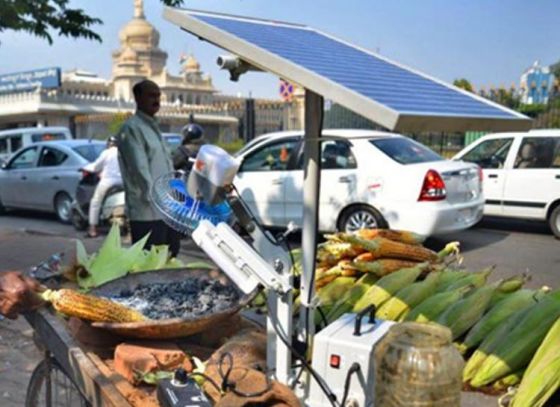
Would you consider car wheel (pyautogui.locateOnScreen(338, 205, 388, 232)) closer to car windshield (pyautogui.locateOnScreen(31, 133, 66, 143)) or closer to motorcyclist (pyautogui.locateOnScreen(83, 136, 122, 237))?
motorcyclist (pyautogui.locateOnScreen(83, 136, 122, 237))

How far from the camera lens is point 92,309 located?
228 cm

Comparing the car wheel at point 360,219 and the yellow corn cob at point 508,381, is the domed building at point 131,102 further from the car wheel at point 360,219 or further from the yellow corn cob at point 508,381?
the yellow corn cob at point 508,381

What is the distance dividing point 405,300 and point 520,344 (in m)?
0.63

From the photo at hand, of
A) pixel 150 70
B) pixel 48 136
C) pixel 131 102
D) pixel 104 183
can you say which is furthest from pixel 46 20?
pixel 150 70

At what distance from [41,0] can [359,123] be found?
29.8 ft

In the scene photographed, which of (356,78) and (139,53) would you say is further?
(139,53)

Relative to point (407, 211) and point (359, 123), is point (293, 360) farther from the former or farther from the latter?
point (359, 123)

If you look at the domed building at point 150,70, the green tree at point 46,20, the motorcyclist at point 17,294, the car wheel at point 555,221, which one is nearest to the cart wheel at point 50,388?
the motorcyclist at point 17,294

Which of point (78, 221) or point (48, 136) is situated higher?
point (48, 136)

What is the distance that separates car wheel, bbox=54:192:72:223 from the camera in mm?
11633

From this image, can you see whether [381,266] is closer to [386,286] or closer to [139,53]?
[386,286]

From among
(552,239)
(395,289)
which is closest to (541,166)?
(552,239)

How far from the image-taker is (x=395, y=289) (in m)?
3.05

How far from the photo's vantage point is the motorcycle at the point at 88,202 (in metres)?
9.84
